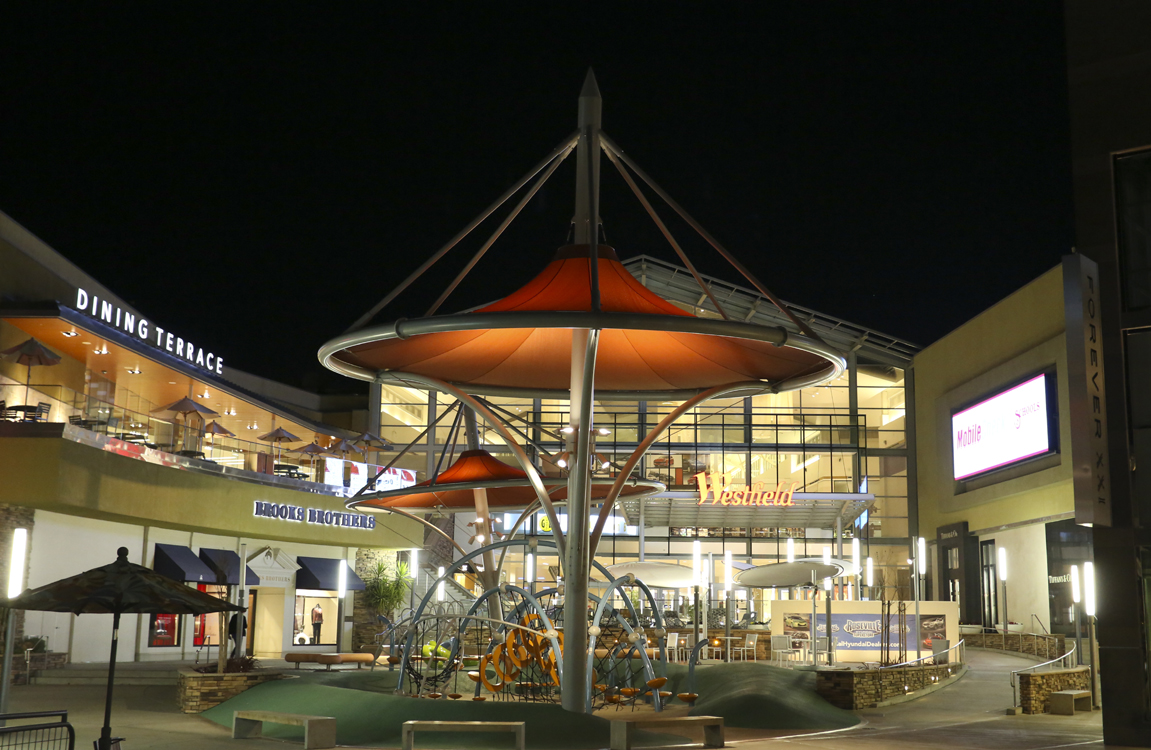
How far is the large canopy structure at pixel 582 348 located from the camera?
13.2 m

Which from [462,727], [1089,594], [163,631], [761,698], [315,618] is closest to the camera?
[462,727]

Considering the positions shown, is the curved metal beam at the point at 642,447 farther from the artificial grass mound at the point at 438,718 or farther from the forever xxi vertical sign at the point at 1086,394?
the forever xxi vertical sign at the point at 1086,394

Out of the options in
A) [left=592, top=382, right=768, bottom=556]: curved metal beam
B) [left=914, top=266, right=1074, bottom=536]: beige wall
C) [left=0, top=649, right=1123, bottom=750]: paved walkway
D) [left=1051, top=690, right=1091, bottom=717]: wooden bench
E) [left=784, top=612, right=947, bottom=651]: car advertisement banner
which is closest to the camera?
[left=0, top=649, right=1123, bottom=750]: paved walkway

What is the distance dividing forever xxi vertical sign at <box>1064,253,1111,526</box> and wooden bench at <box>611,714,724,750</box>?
528cm

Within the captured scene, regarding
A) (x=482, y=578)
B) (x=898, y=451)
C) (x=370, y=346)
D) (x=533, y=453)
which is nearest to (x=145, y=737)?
(x=370, y=346)

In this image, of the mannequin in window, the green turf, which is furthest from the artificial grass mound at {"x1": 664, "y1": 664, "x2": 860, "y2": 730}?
the mannequin in window

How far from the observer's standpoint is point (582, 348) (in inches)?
635

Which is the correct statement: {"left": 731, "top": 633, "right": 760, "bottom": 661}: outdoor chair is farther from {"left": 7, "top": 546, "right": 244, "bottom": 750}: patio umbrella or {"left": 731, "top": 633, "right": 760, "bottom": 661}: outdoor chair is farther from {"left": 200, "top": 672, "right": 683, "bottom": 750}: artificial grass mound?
{"left": 7, "top": 546, "right": 244, "bottom": 750}: patio umbrella

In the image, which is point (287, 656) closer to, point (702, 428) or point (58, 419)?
point (58, 419)

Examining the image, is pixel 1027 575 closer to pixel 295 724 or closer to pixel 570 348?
pixel 570 348

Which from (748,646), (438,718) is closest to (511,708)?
(438,718)

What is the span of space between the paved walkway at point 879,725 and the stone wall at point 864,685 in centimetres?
32

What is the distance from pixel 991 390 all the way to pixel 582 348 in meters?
29.1

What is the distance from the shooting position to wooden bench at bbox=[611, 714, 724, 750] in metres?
13.4
